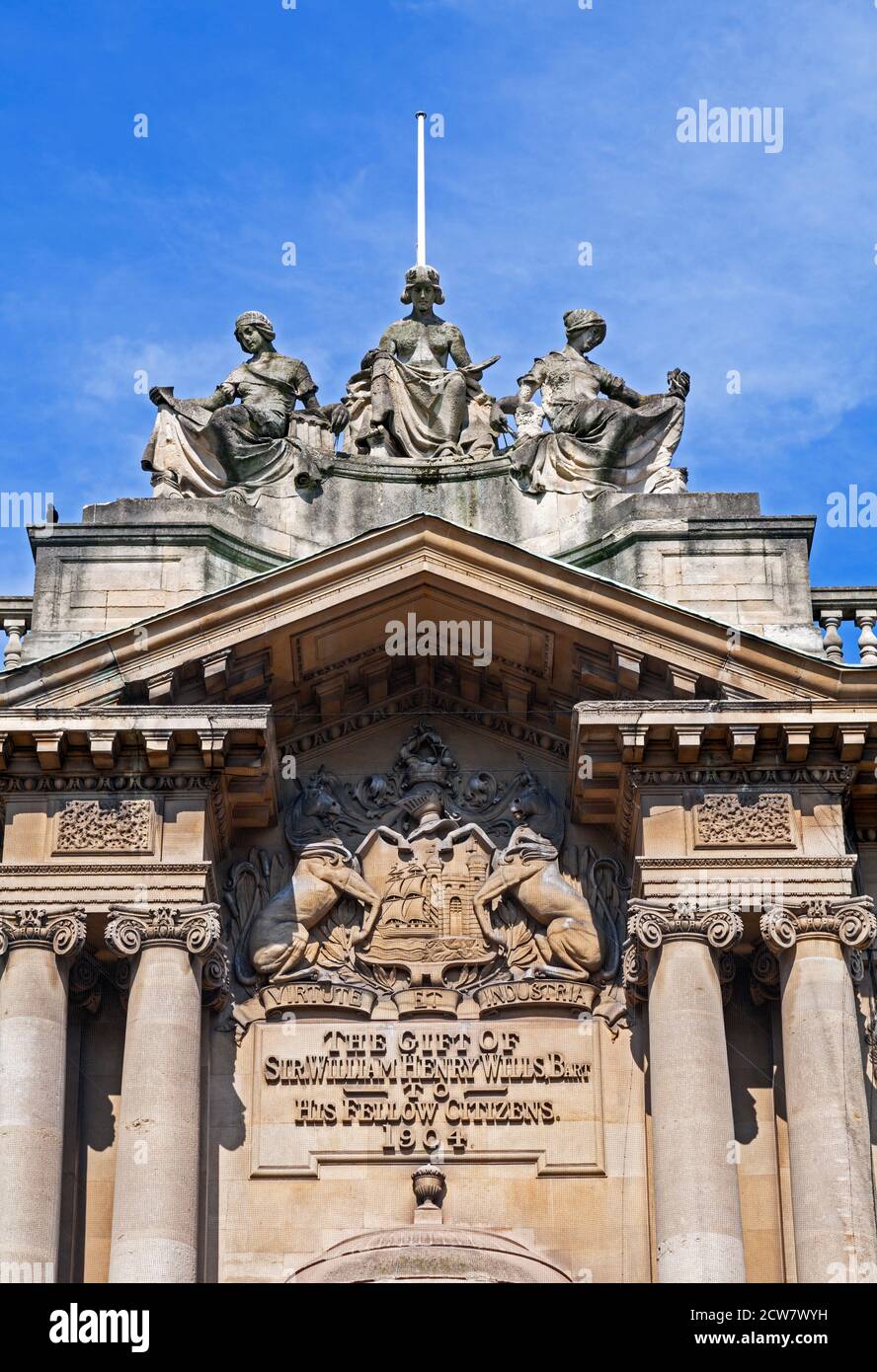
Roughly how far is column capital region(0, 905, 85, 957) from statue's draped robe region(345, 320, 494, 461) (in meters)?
6.32

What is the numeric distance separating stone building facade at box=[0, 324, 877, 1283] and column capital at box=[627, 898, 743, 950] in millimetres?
30

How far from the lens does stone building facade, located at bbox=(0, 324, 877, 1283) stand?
2494 cm

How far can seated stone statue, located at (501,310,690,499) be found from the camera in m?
28.6

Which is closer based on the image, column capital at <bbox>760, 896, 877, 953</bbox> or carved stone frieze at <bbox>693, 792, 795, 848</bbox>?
column capital at <bbox>760, 896, 877, 953</bbox>

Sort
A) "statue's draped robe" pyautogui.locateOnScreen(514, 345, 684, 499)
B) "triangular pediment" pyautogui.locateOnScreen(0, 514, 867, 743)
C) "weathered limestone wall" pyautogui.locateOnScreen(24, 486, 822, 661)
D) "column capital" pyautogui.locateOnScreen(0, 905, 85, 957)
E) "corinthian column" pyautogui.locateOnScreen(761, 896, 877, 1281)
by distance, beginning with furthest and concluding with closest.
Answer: "statue's draped robe" pyautogui.locateOnScreen(514, 345, 684, 499), "weathered limestone wall" pyautogui.locateOnScreen(24, 486, 822, 661), "triangular pediment" pyautogui.locateOnScreen(0, 514, 867, 743), "column capital" pyautogui.locateOnScreen(0, 905, 85, 957), "corinthian column" pyautogui.locateOnScreen(761, 896, 877, 1281)

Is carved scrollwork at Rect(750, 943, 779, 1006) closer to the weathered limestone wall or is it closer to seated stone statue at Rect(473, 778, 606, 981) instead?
seated stone statue at Rect(473, 778, 606, 981)

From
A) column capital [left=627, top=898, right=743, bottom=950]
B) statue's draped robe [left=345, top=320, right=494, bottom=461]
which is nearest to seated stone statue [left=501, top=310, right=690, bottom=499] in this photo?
statue's draped robe [left=345, top=320, right=494, bottom=461]

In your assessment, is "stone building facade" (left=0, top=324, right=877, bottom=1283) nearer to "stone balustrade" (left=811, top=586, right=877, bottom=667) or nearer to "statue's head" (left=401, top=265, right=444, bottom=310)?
"stone balustrade" (left=811, top=586, right=877, bottom=667)

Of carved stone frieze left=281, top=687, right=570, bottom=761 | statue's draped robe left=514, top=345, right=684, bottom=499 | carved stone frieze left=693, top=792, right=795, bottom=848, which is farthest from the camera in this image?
statue's draped robe left=514, top=345, right=684, bottom=499

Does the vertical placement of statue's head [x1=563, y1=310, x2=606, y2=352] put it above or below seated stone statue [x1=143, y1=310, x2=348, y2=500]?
above

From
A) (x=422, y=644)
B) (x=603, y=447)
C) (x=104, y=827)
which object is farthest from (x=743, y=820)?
(x=104, y=827)

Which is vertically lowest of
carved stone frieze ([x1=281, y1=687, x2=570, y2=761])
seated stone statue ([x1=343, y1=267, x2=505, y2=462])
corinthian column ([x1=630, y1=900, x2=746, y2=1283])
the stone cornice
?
corinthian column ([x1=630, y1=900, x2=746, y2=1283])
